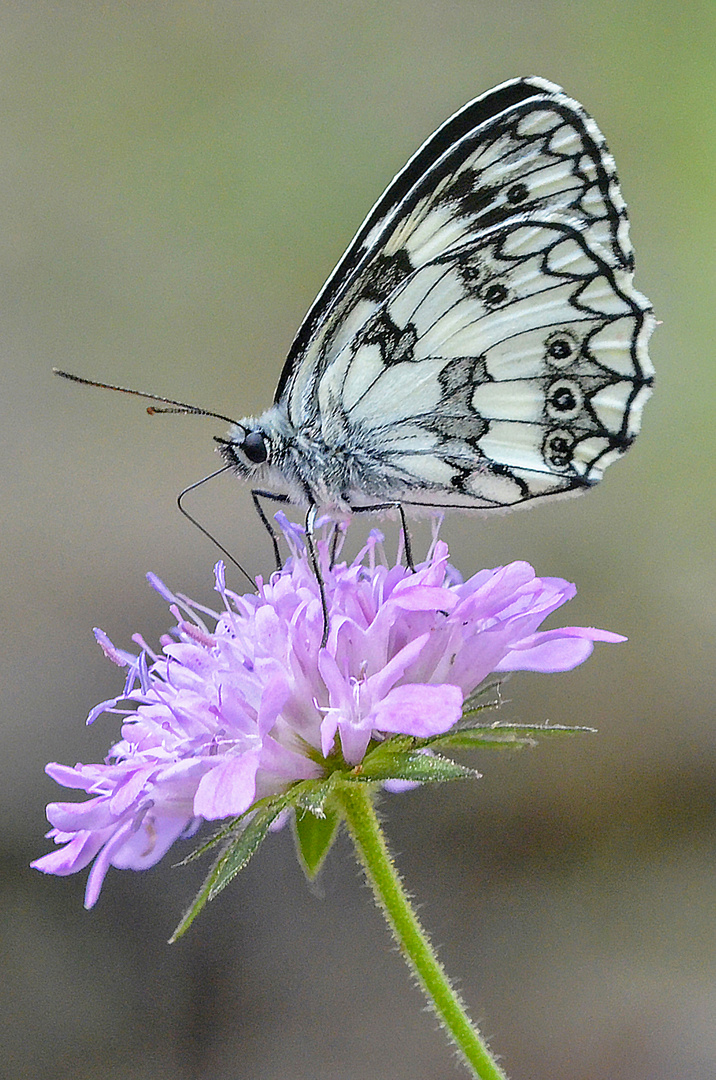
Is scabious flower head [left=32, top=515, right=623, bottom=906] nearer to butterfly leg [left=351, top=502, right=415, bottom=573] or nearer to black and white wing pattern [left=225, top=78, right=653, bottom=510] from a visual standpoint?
butterfly leg [left=351, top=502, right=415, bottom=573]

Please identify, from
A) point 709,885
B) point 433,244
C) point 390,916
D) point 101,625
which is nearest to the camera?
point 390,916

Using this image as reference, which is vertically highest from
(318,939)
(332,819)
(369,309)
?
(369,309)

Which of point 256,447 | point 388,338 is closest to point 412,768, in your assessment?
point 256,447

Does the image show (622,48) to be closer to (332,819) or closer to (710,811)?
(710,811)

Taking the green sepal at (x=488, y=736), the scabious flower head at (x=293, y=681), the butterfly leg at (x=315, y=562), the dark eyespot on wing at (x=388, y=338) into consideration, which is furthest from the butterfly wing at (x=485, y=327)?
the green sepal at (x=488, y=736)

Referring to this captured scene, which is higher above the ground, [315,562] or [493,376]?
[493,376]

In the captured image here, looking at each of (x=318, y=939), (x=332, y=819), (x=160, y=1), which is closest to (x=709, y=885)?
(x=318, y=939)

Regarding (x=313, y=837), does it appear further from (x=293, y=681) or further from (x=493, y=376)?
(x=493, y=376)

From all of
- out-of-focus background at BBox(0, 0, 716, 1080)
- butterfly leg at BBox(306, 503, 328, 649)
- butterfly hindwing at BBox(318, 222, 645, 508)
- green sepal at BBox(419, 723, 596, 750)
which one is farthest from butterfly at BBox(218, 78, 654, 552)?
out-of-focus background at BBox(0, 0, 716, 1080)
